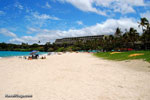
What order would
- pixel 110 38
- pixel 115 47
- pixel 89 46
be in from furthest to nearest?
pixel 89 46, pixel 110 38, pixel 115 47

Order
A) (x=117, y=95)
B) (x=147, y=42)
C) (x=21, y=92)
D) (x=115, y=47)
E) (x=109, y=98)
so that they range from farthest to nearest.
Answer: (x=115, y=47), (x=147, y=42), (x=21, y=92), (x=117, y=95), (x=109, y=98)

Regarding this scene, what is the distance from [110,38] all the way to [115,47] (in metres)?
7.27

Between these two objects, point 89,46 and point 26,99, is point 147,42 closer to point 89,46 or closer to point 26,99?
point 89,46

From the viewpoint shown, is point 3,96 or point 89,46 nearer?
point 3,96

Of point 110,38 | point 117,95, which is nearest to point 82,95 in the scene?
point 117,95

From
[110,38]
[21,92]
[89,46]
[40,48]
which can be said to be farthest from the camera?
[40,48]

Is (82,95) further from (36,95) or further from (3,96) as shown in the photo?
(3,96)

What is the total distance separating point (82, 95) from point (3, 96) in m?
3.20

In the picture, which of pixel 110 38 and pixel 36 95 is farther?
pixel 110 38

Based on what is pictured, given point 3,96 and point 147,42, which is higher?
point 147,42

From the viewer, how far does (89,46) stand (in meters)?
91.8

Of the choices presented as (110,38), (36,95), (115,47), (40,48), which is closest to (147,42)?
(115,47)

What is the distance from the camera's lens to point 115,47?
6362 cm

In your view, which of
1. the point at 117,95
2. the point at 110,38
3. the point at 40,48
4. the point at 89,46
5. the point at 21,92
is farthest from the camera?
the point at 40,48
